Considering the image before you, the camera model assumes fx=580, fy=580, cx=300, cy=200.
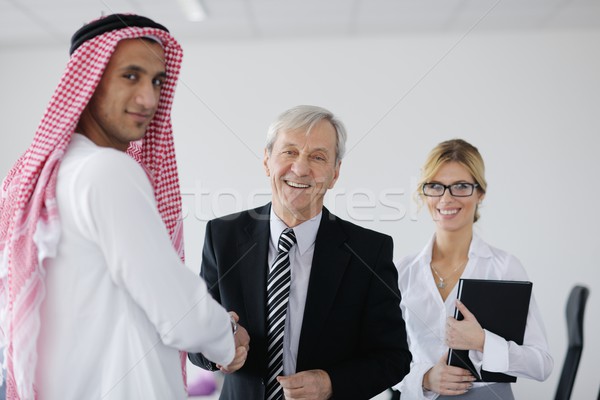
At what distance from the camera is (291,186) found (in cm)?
185

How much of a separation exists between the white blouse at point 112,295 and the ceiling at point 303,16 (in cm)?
302

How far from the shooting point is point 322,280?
1.75 meters

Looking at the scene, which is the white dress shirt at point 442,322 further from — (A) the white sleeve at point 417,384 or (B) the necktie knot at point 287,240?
(B) the necktie knot at point 287,240

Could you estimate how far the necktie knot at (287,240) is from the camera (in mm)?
1789

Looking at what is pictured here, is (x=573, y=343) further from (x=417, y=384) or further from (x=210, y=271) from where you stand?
(x=210, y=271)

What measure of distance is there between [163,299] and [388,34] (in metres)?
3.69

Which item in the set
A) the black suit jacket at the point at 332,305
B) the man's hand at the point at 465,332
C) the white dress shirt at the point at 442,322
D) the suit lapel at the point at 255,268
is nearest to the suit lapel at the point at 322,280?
the black suit jacket at the point at 332,305

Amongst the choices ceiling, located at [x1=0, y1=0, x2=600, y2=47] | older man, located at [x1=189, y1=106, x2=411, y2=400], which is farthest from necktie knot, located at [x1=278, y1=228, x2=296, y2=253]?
ceiling, located at [x1=0, y1=0, x2=600, y2=47]

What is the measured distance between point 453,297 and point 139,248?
1557 mm

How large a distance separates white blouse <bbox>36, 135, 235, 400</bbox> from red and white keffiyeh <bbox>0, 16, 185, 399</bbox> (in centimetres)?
3

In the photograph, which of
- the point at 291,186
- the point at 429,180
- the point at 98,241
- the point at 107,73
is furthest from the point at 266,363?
the point at 429,180

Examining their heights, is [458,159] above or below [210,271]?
above

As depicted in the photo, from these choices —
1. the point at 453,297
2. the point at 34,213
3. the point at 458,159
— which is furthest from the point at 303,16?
the point at 34,213

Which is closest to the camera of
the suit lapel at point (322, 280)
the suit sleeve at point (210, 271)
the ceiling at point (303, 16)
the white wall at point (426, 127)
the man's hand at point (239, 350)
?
the man's hand at point (239, 350)
